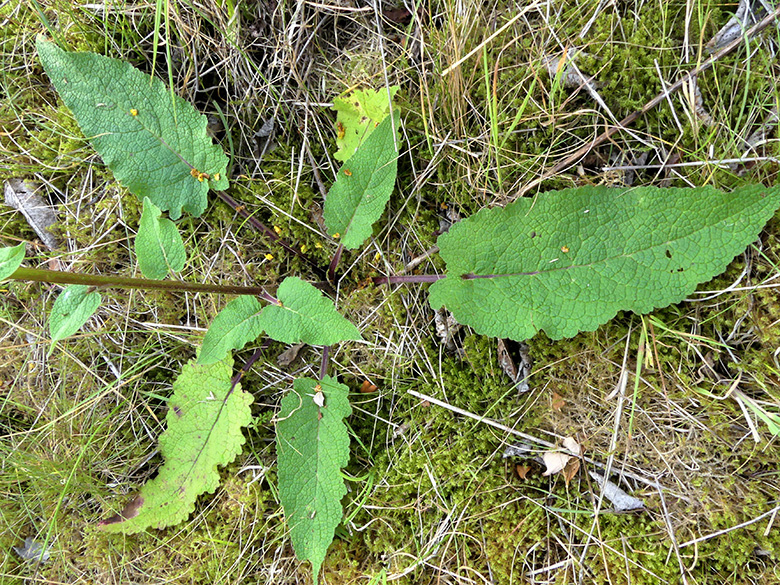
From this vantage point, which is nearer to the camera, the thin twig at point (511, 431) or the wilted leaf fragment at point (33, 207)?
the thin twig at point (511, 431)

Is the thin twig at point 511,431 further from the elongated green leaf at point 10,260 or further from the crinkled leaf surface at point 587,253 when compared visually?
the elongated green leaf at point 10,260

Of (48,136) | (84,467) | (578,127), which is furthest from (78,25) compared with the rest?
(578,127)

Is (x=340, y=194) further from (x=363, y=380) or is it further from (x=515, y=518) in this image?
(x=515, y=518)

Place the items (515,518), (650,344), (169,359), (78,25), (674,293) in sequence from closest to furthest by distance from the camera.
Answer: (674,293), (650,344), (515,518), (78,25), (169,359)

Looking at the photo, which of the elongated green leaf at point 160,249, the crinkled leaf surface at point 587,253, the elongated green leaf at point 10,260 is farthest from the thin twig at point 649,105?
the elongated green leaf at point 10,260

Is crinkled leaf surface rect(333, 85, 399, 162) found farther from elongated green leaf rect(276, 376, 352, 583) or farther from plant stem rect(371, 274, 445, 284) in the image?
elongated green leaf rect(276, 376, 352, 583)

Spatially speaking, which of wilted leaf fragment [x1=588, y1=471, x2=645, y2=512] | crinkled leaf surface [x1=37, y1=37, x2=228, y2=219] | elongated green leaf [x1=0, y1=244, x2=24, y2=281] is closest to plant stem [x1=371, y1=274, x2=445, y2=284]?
crinkled leaf surface [x1=37, y1=37, x2=228, y2=219]
